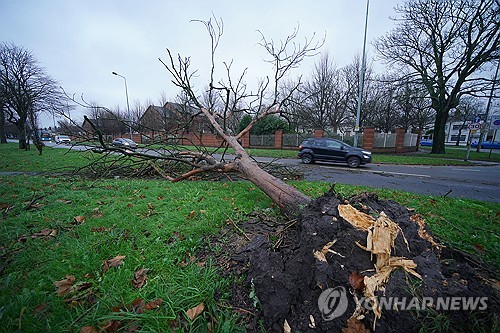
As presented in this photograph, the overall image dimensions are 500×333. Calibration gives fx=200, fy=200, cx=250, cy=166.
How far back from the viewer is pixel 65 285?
1.56 metres

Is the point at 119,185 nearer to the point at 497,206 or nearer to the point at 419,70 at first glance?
the point at 497,206

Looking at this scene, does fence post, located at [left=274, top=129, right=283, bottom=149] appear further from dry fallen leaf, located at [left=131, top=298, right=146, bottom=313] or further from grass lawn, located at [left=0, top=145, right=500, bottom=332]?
dry fallen leaf, located at [left=131, top=298, right=146, bottom=313]

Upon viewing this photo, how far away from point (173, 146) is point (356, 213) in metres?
5.59

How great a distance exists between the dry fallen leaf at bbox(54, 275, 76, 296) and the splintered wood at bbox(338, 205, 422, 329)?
2099 mm

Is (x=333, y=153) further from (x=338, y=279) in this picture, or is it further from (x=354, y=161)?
(x=338, y=279)

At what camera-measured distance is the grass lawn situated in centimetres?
133

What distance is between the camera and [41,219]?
2641 mm

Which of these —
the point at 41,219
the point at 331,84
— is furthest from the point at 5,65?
the point at 331,84

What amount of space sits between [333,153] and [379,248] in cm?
993

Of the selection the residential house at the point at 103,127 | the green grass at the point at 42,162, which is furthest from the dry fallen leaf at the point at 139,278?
the green grass at the point at 42,162

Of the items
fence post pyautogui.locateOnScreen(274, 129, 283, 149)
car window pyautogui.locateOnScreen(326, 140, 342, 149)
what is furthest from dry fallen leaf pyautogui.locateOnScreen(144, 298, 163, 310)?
fence post pyautogui.locateOnScreen(274, 129, 283, 149)

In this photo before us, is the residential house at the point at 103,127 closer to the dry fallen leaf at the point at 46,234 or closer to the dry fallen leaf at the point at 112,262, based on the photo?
the dry fallen leaf at the point at 46,234

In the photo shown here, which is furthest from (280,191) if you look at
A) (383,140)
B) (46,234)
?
(383,140)

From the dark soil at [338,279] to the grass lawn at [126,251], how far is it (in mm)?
237
